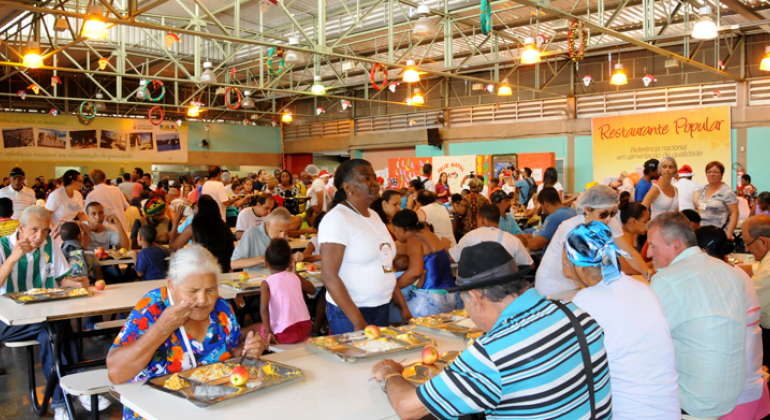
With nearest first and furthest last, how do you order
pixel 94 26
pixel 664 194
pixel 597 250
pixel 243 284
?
pixel 597 250, pixel 243 284, pixel 94 26, pixel 664 194

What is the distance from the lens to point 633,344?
198 centimetres

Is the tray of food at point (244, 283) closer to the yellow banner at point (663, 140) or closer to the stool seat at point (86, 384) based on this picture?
the stool seat at point (86, 384)

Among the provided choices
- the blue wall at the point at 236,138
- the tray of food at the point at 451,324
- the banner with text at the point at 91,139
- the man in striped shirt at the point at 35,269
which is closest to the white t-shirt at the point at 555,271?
the tray of food at the point at 451,324

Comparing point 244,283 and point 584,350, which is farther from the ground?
point 584,350

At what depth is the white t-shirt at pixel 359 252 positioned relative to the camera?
9.57ft

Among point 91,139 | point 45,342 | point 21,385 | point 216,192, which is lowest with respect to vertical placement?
point 21,385

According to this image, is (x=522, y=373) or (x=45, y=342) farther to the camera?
(x=45, y=342)

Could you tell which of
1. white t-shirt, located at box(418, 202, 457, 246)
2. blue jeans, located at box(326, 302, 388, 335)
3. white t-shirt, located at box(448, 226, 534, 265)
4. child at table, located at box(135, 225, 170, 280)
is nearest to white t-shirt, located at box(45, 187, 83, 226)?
child at table, located at box(135, 225, 170, 280)

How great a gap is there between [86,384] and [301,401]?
55.6 inches

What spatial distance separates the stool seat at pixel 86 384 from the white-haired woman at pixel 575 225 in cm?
264

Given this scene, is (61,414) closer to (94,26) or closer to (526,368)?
(526,368)

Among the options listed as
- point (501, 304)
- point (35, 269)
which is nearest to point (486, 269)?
point (501, 304)

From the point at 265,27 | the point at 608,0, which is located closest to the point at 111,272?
the point at 265,27

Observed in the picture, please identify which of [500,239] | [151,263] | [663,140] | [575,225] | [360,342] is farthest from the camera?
[663,140]
